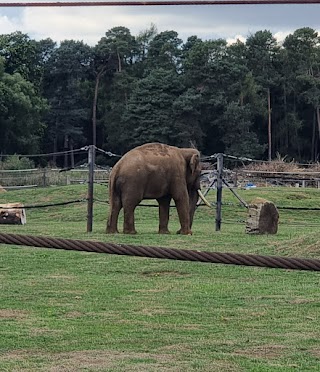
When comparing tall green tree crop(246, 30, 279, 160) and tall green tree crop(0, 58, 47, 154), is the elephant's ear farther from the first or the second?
tall green tree crop(246, 30, 279, 160)

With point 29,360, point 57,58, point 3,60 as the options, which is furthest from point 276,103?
point 29,360

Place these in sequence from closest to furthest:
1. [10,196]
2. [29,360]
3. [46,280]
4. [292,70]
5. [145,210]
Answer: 1. [29,360]
2. [46,280]
3. [145,210]
4. [10,196]
5. [292,70]

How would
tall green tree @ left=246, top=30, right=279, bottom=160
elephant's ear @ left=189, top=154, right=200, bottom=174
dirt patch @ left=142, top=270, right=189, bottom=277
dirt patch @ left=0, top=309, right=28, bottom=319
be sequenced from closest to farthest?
dirt patch @ left=0, top=309, right=28, bottom=319
dirt patch @ left=142, top=270, right=189, bottom=277
elephant's ear @ left=189, top=154, right=200, bottom=174
tall green tree @ left=246, top=30, right=279, bottom=160

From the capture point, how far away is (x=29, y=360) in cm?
676

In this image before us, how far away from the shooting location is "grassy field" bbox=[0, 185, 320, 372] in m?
6.79

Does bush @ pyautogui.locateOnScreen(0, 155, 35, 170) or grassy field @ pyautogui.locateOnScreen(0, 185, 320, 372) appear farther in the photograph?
bush @ pyautogui.locateOnScreen(0, 155, 35, 170)

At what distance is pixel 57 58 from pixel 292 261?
5524 centimetres

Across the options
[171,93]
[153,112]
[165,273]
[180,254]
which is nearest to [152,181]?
[165,273]

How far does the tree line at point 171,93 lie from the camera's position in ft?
176

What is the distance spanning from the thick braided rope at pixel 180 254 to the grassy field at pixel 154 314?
2.91m

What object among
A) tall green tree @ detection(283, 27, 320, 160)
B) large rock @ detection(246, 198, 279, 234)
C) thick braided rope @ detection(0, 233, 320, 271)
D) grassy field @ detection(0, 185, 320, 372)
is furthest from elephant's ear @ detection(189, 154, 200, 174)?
tall green tree @ detection(283, 27, 320, 160)

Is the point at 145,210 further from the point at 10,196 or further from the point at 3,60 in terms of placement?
the point at 3,60

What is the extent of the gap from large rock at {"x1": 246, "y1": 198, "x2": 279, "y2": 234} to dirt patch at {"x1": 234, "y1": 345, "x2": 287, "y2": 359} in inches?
405

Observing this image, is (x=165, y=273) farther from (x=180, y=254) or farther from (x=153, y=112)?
(x=153, y=112)
